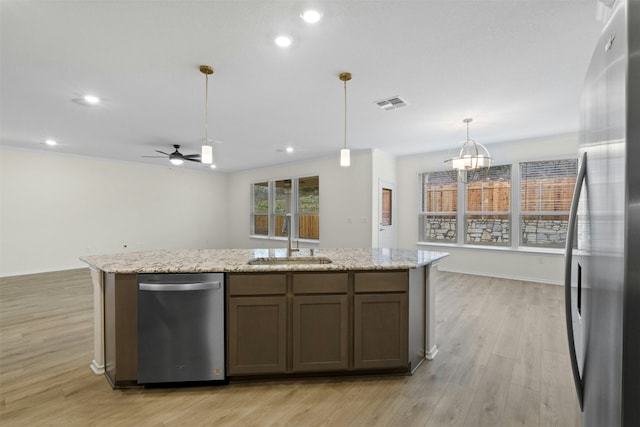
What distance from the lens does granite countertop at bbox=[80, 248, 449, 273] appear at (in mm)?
2184

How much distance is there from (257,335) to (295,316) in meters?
0.31

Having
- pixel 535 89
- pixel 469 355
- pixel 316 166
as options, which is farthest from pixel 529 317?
pixel 316 166

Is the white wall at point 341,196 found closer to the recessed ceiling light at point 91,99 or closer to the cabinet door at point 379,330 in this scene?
the cabinet door at point 379,330

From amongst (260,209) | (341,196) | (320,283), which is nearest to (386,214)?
(341,196)

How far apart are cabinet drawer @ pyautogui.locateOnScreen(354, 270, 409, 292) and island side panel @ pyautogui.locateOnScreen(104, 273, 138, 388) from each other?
1.60 metres

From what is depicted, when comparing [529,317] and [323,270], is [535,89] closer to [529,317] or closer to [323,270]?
[529,317]

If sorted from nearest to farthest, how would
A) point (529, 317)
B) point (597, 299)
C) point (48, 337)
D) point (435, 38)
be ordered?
point (597, 299)
point (435, 38)
point (48, 337)
point (529, 317)

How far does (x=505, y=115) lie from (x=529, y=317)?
2.64 meters

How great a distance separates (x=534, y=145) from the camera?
5594 mm

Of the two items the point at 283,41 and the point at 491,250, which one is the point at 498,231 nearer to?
the point at 491,250

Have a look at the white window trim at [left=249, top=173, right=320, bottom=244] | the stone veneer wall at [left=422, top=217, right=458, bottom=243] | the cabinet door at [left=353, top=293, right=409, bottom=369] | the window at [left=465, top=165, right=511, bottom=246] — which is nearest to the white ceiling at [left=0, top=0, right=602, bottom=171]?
the window at [left=465, top=165, right=511, bottom=246]

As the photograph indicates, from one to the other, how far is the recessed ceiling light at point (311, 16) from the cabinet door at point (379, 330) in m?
1.99

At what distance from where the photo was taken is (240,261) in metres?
2.47

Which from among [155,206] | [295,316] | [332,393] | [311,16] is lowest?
[332,393]
